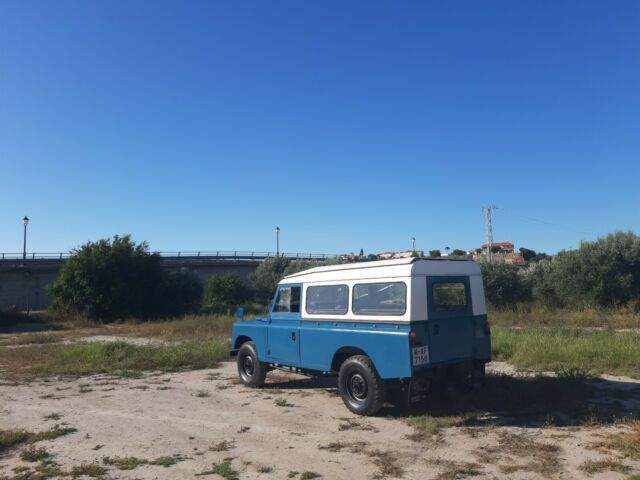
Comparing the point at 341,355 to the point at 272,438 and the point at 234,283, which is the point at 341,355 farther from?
the point at 234,283

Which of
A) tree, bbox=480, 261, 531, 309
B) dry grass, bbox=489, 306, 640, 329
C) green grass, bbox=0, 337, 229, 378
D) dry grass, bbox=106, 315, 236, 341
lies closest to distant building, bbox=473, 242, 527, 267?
tree, bbox=480, 261, 531, 309

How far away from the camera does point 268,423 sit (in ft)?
26.1

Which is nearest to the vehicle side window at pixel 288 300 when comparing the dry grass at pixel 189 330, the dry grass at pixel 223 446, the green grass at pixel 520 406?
the green grass at pixel 520 406

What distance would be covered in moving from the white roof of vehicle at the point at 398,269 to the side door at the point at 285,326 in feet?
2.34

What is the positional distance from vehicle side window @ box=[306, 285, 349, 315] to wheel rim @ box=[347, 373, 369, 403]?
1103 mm

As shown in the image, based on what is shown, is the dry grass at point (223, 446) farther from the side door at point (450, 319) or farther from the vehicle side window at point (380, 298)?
the side door at point (450, 319)

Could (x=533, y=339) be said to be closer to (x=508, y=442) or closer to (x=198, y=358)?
(x=508, y=442)

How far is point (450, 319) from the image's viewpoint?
8.17 m

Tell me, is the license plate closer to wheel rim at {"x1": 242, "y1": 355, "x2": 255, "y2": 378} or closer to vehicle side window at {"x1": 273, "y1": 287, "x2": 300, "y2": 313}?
vehicle side window at {"x1": 273, "y1": 287, "x2": 300, "y2": 313}

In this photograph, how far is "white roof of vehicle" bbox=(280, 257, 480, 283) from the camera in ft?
26.0

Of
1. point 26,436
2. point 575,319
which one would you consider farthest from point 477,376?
point 575,319

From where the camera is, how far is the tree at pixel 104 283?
36.7 metres

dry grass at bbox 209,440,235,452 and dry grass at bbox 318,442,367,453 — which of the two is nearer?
dry grass at bbox 318,442,367,453

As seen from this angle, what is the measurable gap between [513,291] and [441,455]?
2410 cm
